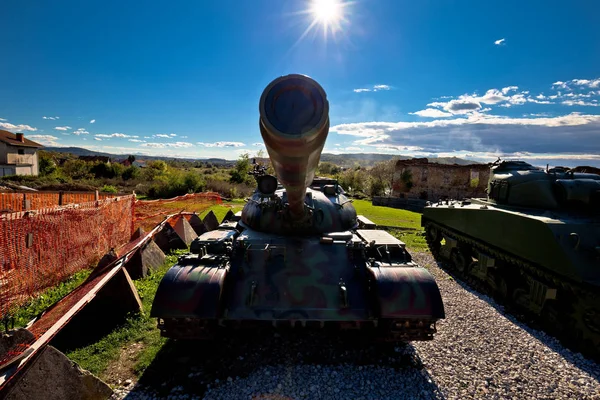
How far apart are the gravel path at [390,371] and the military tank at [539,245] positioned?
83 cm

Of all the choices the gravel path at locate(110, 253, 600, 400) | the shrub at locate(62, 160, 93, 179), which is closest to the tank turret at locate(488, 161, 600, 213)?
the gravel path at locate(110, 253, 600, 400)

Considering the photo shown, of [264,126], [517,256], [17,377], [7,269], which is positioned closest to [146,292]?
[7,269]

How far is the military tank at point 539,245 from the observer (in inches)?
252

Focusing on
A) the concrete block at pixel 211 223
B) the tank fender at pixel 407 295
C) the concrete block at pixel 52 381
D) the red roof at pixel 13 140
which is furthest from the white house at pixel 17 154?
the tank fender at pixel 407 295

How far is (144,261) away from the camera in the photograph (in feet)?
29.6

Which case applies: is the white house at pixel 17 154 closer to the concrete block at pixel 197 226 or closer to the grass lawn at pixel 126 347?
the concrete block at pixel 197 226

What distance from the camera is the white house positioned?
3403 cm

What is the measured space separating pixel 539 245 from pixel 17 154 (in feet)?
148

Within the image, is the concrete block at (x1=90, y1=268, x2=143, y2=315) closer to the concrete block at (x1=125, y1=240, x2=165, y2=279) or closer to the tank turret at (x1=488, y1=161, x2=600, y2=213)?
the concrete block at (x1=125, y1=240, x2=165, y2=279)

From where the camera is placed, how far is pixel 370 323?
5363 millimetres

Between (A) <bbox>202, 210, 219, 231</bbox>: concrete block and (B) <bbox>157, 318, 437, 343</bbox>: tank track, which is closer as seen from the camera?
(B) <bbox>157, 318, 437, 343</bbox>: tank track

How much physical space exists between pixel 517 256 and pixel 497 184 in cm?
270

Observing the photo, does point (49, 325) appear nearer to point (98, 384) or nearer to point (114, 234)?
point (98, 384)

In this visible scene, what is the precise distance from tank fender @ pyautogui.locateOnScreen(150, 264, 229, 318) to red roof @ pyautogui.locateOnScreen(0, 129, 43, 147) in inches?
1576
